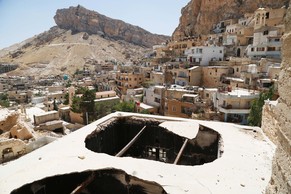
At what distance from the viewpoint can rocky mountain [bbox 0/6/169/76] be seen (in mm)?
Result: 100250

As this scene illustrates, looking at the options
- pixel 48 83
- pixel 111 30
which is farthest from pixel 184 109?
pixel 111 30

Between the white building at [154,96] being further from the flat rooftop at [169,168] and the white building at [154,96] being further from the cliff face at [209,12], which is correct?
the cliff face at [209,12]

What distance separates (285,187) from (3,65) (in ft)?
372

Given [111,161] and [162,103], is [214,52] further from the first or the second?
[111,161]

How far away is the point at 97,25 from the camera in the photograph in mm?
130875

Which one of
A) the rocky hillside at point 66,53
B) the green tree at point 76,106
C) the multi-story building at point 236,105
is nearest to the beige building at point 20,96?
the green tree at point 76,106

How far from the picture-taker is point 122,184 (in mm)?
6199

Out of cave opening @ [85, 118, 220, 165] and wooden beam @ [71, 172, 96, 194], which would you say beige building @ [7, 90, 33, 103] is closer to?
cave opening @ [85, 118, 220, 165]

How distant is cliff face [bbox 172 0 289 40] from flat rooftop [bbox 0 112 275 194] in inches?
2211

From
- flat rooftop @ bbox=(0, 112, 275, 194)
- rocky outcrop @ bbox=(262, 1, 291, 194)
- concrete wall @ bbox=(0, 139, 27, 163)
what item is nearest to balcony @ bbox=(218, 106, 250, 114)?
flat rooftop @ bbox=(0, 112, 275, 194)

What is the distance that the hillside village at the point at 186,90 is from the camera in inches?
923

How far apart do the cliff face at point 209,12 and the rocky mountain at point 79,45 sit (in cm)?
2970

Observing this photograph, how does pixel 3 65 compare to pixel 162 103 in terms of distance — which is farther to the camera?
pixel 3 65

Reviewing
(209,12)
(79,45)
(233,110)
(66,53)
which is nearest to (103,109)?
(233,110)
